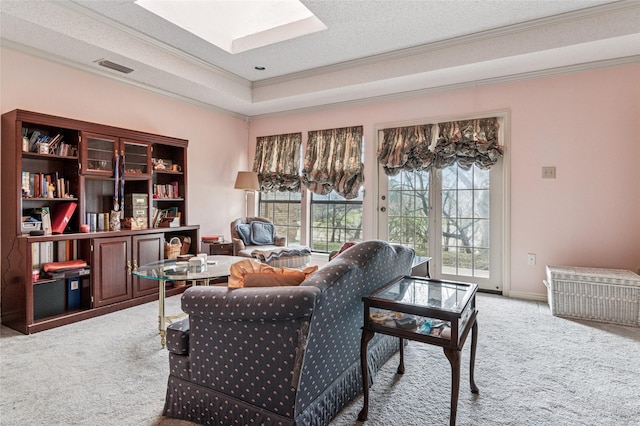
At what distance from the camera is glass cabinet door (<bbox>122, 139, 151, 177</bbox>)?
4.04m

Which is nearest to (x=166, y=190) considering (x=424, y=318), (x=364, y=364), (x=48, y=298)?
(x=48, y=298)

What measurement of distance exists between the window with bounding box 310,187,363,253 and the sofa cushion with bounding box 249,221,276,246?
2.47ft

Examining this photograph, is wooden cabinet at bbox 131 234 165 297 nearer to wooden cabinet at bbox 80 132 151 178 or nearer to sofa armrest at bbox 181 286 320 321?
wooden cabinet at bbox 80 132 151 178

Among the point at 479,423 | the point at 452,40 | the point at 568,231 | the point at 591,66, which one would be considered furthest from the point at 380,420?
the point at 591,66

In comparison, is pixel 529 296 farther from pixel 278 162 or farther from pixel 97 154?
pixel 97 154

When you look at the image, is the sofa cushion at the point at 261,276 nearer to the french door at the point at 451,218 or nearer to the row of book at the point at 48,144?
the row of book at the point at 48,144

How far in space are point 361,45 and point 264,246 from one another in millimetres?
2943

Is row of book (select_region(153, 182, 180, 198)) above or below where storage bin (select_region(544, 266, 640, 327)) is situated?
above

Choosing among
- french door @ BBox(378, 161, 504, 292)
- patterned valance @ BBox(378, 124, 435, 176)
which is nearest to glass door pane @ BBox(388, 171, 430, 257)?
french door @ BBox(378, 161, 504, 292)

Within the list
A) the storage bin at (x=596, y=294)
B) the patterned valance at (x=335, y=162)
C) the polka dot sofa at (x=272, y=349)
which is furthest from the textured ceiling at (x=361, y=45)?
the polka dot sofa at (x=272, y=349)

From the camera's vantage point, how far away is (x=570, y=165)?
3938 mm

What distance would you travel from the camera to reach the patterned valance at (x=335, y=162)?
5195 millimetres

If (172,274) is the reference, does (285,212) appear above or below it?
above

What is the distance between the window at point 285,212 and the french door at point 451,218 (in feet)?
4.93
